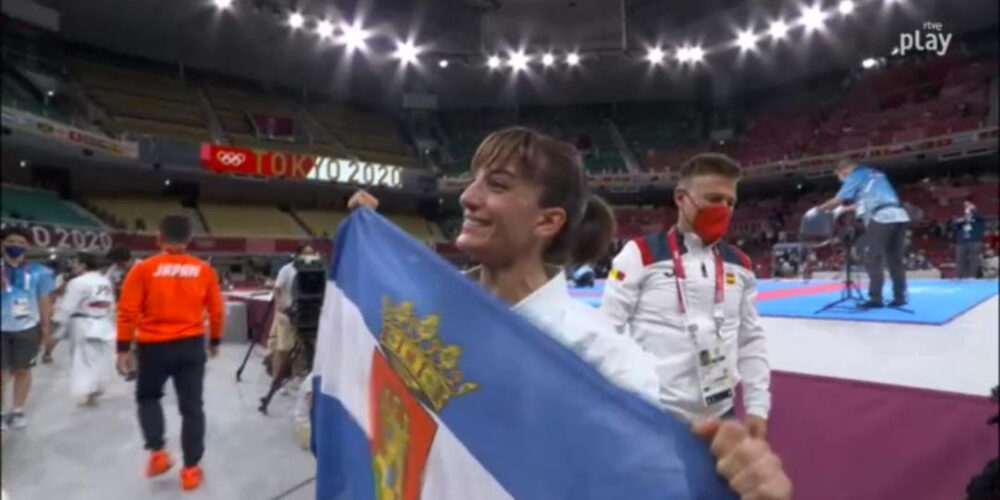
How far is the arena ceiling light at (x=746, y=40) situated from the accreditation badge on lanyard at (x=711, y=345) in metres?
0.38

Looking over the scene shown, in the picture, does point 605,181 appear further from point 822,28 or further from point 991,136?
point 991,136

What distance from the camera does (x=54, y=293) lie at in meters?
1.94

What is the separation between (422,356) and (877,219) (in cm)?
125

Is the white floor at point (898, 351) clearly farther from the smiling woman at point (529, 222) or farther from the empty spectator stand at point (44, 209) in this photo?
the empty spectator stand at point (44, 209)

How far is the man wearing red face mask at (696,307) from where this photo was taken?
0.95m

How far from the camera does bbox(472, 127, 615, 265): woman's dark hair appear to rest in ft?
1.91

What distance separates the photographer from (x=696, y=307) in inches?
39.5

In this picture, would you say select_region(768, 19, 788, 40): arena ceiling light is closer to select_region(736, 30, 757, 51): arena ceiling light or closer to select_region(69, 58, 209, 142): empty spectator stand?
select_region(736, 30, 757, 51): arena ceiling light

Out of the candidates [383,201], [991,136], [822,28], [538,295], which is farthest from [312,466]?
[991,136]

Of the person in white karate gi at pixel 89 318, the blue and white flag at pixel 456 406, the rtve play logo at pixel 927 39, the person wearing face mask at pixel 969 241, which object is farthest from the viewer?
the person in white karate gi at pixel 89 318

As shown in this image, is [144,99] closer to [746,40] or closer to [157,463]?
[157,463]

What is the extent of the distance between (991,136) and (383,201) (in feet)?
7.98

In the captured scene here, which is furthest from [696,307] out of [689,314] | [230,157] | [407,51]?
[230,157]

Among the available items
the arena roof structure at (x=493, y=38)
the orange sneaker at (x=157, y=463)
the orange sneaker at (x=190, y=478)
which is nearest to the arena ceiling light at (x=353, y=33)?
the arena roof structure at (x=493, y=38)
